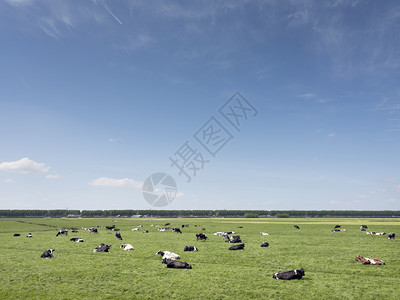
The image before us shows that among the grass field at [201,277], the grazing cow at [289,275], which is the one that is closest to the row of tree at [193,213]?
the grass field at [201,277]

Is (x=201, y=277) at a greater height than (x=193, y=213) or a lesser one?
lesser

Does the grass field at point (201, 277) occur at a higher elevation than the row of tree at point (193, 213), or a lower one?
lower

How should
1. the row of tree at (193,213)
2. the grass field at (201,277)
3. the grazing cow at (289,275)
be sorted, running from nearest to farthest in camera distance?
1. the grass field at (201,277)
2. the grazing cow at (289,275)
3. the row of tree at (193,213)

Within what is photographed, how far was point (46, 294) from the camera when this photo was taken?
427 inches

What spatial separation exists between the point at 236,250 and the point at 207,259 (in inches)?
156

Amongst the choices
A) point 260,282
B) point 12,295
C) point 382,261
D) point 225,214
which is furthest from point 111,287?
point 225,214

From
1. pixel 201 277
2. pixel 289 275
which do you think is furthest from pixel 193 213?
pixel 289 275

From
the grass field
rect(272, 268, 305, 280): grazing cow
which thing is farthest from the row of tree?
rect(272, 268, 305, 280): grazing cow

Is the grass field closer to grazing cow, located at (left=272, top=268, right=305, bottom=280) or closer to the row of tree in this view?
grazing cow, located at (left=272, top=268, right=305, bottom=280)

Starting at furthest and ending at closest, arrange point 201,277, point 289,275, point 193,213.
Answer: point 193,213
point 201,277
point 289,275

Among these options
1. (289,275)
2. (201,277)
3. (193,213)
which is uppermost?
(193,213)

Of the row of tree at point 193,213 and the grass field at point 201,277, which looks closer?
the grass field at point 201,277

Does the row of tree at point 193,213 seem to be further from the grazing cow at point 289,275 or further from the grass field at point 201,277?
the grazing cow at point 289,275

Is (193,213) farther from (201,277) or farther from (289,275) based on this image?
(289,275)
